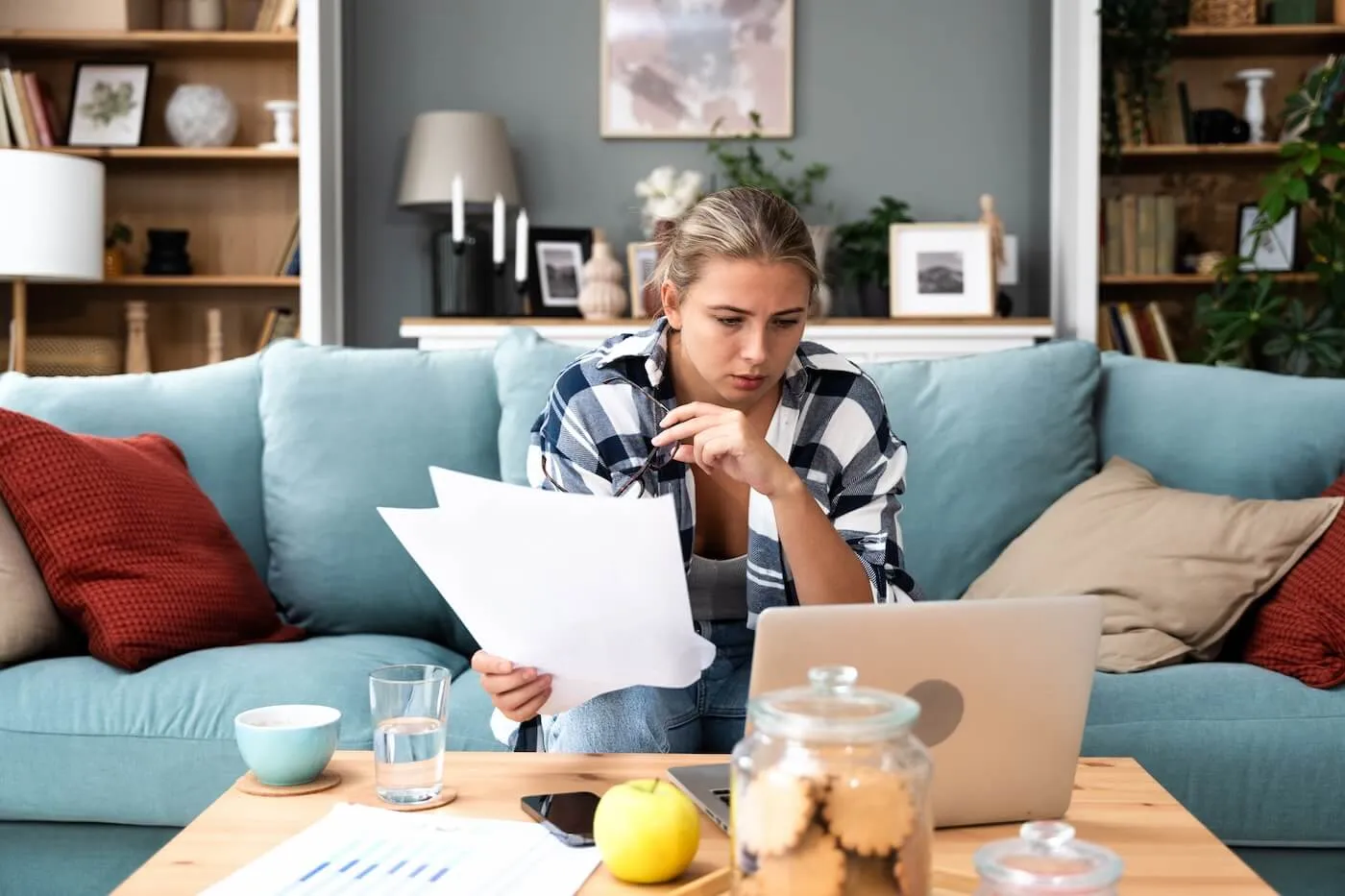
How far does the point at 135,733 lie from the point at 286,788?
71 centimetres

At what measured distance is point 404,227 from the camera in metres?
4.30

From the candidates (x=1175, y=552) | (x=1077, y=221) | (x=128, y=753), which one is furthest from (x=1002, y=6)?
(x=128, y=753)

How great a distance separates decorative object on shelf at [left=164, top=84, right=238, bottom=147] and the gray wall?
39 centimetres

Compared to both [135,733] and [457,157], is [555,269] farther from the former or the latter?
[135,733]

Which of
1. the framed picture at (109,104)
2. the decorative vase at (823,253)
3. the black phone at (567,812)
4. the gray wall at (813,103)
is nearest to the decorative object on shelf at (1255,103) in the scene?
the gray wall at (813,103)

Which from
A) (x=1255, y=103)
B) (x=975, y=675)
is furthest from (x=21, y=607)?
(x=1255, y=103)

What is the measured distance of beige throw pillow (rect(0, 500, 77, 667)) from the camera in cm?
188

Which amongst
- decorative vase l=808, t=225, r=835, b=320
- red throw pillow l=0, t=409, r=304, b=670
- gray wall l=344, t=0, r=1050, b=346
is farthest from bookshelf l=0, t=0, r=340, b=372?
red throw pillow l=0, t=409, r=304, b=670

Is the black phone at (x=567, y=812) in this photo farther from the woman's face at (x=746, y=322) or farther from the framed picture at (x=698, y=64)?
the framed picture at (x=698, y=64)

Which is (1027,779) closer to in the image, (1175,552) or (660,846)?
(660,846)

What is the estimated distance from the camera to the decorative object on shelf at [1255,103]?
400 cm

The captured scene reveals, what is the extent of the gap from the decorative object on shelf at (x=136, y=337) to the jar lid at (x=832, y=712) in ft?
12.5

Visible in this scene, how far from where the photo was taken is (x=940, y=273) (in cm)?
387

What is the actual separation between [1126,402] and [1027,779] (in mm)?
1386
